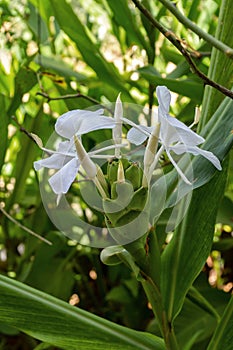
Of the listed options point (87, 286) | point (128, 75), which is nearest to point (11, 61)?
point (128, 75)

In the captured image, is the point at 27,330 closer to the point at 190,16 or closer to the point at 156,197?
the point at 156,197

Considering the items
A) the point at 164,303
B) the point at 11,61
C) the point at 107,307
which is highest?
the point at 11,61

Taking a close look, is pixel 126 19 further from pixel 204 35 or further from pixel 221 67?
pixel 204 35

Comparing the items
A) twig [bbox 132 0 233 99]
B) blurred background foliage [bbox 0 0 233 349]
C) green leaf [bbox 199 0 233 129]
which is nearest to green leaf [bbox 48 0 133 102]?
blurred background foliage [bbox 0 0 233 349]

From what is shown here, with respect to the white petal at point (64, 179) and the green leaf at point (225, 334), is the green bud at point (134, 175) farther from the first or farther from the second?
the green leaf at point (225, 334)

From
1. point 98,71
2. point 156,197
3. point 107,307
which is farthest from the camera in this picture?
point 107,307
